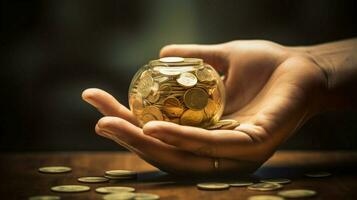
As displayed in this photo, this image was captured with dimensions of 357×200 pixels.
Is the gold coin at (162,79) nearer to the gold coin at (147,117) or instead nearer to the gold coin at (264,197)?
the gold coin at (147,117)

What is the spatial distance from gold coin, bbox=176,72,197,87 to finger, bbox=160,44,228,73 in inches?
8.9

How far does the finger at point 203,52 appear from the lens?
1.78 m

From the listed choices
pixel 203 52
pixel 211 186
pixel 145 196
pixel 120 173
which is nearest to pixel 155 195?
pixel 145 196

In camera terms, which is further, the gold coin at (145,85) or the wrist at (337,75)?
the wrist at (337,75)

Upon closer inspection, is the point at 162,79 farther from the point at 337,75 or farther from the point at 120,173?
the point at 337,75

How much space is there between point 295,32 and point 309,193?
0.78m

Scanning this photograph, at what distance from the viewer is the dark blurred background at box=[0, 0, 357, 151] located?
209 cm

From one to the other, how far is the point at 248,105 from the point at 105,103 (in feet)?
1.14

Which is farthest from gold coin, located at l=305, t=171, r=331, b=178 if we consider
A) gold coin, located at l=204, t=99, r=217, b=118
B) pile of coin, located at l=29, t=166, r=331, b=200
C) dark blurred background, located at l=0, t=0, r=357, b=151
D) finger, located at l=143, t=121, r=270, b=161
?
dark blurred background, located at l=0, t=0, r=357, b=151

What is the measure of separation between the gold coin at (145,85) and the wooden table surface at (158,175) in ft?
0.57

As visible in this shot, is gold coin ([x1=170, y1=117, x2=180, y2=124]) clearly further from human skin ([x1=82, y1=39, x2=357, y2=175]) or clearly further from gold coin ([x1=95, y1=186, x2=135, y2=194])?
gold coin ([x1=95, y1=186, x2=135, y2=194])

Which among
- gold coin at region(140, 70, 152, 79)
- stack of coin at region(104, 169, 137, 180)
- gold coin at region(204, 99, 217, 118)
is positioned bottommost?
stack of coin at region(104, 169, 137, 180)

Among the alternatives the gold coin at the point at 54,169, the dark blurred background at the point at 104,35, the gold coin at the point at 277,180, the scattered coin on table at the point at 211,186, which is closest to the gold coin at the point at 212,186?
the scattered coin on table at the point at 211,186

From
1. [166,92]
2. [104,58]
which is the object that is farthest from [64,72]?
[166,92]
